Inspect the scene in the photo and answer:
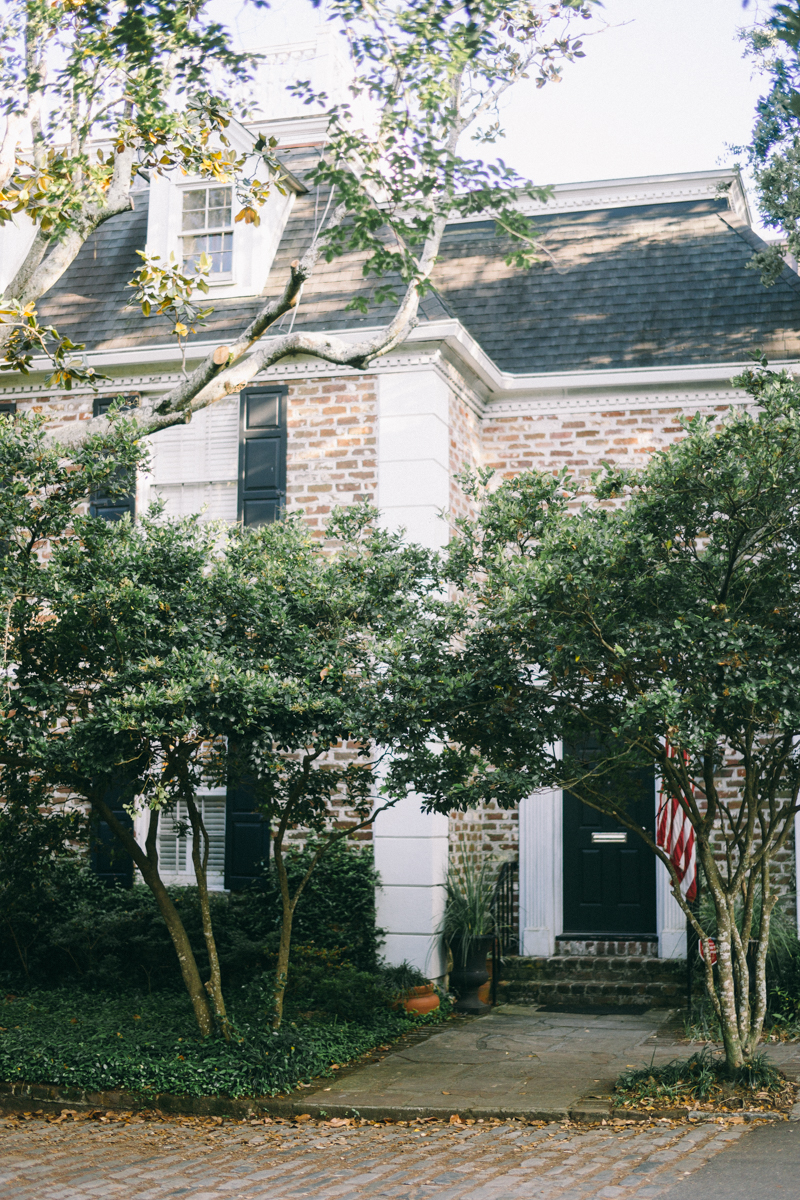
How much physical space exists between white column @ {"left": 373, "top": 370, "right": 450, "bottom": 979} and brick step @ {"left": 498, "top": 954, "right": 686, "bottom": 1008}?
0.83m

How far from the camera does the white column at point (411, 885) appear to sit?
9508 millimetres

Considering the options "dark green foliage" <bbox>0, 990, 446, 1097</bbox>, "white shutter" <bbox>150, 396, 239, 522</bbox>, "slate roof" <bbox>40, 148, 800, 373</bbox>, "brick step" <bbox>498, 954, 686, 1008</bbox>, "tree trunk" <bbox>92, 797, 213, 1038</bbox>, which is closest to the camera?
"dark green foliage" <bbox>0, 990, 446, 1097</bbox>

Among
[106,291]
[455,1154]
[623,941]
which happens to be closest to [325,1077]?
Result: [455,1154]

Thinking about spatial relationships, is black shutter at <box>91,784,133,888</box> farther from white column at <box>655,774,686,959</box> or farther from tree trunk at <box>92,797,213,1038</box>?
white column at <box>655,774,686,959</box>

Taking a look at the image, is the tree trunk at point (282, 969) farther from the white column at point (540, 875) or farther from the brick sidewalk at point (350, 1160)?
the white column at point (540, 875)

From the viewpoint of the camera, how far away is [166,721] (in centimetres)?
640

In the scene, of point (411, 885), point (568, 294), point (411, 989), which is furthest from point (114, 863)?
point (568, 294)

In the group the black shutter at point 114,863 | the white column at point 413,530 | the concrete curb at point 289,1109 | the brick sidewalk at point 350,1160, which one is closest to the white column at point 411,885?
the white column at point 413,530

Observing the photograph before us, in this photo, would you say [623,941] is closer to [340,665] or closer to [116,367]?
[340,665]

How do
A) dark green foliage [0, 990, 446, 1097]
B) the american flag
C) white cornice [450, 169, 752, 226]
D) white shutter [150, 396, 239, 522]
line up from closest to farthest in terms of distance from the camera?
dark green foliage [0, 990, 446, 1097], the american flag, white shutter [150, 396, 239, 522], white cornice [450, 169, 752, 226]

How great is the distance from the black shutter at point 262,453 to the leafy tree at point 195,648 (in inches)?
119

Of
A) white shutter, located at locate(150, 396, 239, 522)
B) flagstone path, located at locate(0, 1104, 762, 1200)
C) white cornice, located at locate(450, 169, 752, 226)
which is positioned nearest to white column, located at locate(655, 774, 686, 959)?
flagstone path, located at locate(0, 1104, 762, 1200)

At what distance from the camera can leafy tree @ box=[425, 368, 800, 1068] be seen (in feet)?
19.4

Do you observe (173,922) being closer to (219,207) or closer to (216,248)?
(216,248)
